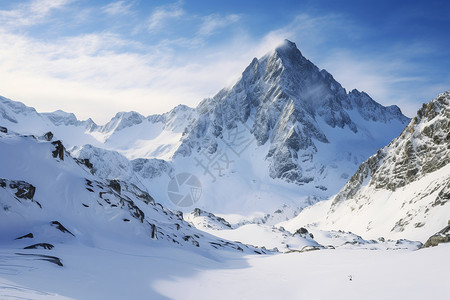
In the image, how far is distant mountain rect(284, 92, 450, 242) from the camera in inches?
2331

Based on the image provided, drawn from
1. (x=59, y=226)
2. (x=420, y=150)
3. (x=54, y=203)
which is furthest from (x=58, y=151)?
(x=420, y=150)

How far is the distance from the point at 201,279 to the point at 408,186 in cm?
7750

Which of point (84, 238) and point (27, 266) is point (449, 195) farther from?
point (27, 266)

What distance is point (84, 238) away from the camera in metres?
20.4

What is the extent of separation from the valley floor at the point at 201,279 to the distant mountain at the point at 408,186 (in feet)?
160

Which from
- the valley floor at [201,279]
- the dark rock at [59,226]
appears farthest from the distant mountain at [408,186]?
the dark rock at [59,226]

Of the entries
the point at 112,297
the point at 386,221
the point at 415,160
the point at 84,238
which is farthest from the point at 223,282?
the point at 415,160

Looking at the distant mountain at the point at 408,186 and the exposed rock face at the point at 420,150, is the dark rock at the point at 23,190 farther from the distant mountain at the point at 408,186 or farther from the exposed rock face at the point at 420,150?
the exposed rock face at the point at 420,150

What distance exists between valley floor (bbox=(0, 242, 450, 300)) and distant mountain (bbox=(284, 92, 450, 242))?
4882 centimetres

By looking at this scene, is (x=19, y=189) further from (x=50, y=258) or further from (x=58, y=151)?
(x=58, y=151)

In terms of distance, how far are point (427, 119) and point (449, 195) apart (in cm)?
3297

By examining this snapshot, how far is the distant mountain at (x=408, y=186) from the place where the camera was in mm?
59219

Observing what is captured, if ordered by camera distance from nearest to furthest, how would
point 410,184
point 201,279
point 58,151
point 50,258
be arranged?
point 50,258 → point 201,279 → point 58,151 → point 410,184

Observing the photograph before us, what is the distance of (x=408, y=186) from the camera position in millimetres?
77000
